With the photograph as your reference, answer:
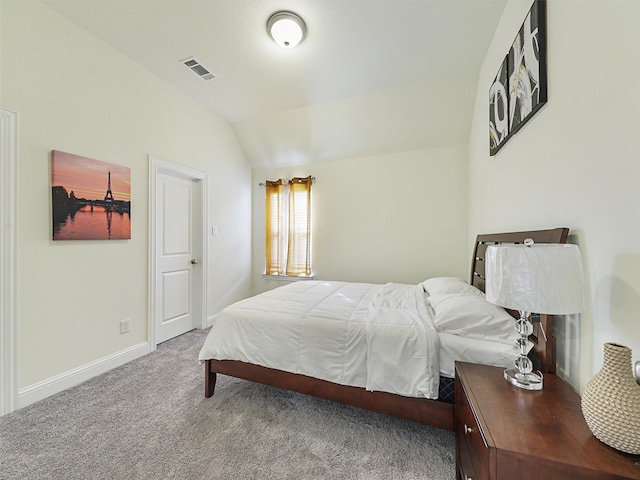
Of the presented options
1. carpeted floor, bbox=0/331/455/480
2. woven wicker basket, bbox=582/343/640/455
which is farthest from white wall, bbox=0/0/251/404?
woven wicker basket, bbox=582/343/640/455

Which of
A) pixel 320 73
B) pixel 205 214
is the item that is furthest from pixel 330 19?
pixel 205 214

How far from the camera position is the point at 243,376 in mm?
1872

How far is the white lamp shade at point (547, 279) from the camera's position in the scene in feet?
2.85

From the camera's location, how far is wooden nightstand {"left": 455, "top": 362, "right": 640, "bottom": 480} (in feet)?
2.21

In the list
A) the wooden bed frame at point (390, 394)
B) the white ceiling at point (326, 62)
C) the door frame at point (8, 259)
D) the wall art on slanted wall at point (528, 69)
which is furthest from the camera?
the white ceiling at point (326, 62)

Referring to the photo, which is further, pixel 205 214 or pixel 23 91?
pixel 205 214

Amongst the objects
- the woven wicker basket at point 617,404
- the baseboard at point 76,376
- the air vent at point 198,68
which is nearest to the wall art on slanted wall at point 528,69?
the woven wicker basket at point 617,404

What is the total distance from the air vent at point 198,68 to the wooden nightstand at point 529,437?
3.37m

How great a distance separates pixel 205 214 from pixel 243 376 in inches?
89.4

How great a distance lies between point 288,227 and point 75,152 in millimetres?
2614

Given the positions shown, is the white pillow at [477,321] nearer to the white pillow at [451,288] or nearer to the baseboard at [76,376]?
the white pillow at [451,288]

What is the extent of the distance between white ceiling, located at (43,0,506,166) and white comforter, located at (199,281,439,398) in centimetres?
230

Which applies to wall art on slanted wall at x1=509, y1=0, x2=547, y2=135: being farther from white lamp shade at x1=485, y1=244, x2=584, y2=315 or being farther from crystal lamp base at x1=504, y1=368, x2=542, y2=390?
crystal lamp base at x1=504, y1=368, x2=542, y2=390

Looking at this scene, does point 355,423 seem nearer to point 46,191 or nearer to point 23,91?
point 46,191
